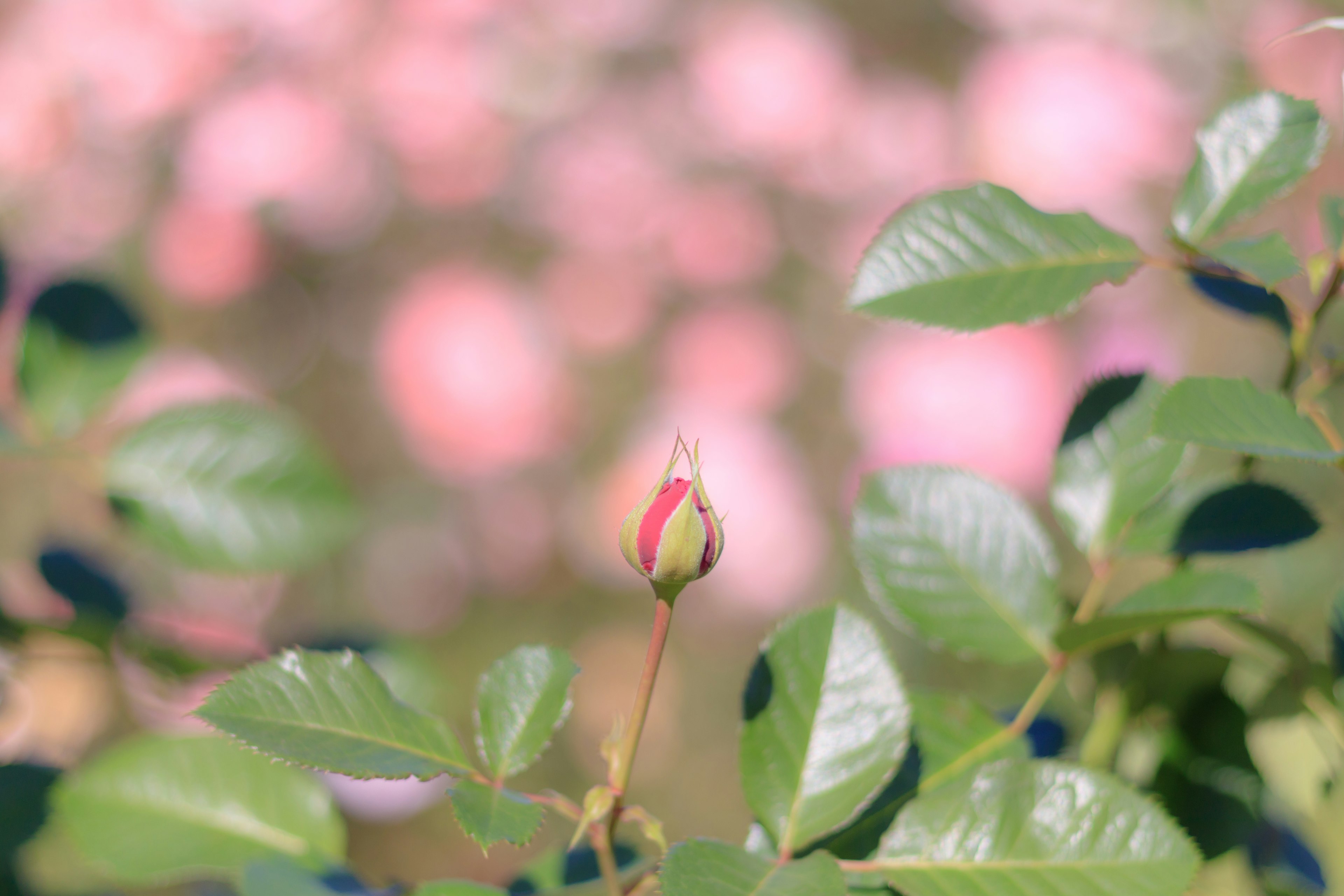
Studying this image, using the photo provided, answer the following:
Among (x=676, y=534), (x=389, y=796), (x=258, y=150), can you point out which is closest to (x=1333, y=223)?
(x=676, y=534)

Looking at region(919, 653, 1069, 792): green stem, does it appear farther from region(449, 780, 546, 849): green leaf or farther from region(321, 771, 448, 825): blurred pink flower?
region(321, 771, 448, 825): blurred pink flower

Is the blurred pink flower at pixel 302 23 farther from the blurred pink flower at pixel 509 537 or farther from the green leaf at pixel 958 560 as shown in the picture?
the green leaf at pixel 958 560

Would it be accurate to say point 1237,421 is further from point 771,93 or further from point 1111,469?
point 771,93

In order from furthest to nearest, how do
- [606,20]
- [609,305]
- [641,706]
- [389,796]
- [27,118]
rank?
[606,20] < [609,305] < [27,118] < [389,796] < [641,706]

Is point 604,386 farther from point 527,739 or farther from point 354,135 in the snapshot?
point 527,739

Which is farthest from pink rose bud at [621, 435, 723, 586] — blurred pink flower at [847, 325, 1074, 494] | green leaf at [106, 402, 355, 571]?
blurred pink flower at [847, 325, 1074, 494]
